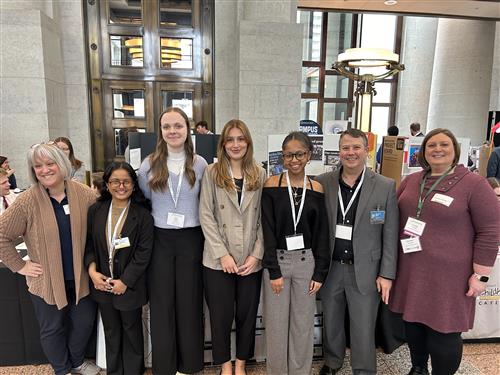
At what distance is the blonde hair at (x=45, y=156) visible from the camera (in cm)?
180

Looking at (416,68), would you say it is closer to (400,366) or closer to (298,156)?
(400,366)

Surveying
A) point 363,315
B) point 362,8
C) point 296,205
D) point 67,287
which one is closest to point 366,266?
point 363,315

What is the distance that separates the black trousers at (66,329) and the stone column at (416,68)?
11849 mm

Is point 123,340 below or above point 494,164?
below

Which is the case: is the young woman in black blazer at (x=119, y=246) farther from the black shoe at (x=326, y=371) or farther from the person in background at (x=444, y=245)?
the person in background at (x=444, y=245)

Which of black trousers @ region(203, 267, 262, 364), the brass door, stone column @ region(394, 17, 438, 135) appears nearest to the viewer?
black trousers @ region(203, 267, 262, 364)

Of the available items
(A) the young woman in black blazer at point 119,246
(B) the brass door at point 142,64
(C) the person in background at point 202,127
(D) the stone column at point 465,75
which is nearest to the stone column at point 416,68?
(D) the stone column at point 465,75

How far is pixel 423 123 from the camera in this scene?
39.3ft

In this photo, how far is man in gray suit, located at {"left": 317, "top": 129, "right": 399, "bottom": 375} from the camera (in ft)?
6.19

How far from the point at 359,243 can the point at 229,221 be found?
73cm

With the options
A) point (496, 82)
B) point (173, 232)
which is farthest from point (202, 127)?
point (496, 82)

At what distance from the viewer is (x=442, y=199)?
173 centimetres

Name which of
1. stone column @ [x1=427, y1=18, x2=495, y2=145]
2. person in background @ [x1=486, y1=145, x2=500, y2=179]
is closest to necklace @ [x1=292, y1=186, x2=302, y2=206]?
person in background @ [x1=486, y1=145, x2=500, y2=179]

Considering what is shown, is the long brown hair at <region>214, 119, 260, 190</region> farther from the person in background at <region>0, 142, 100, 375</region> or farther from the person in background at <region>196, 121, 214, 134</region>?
the person in background at <region>196, 121, 214, 134</region>
